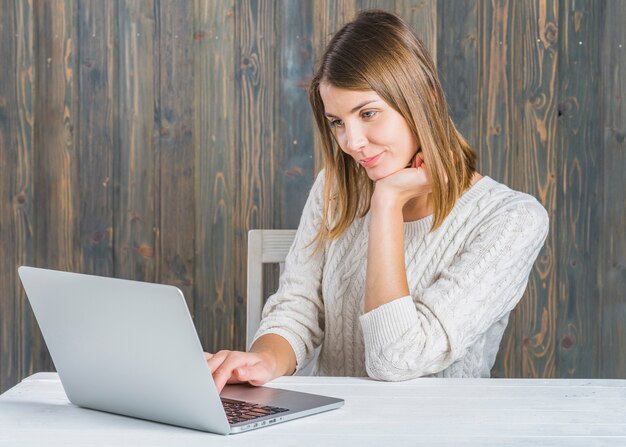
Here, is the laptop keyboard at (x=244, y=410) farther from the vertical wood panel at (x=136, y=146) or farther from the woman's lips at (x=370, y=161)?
the vertical wood panel at (x=136, y=146)

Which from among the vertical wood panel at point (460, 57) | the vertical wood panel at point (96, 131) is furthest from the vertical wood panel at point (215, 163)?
the vertical wood panel at point (460, 57)

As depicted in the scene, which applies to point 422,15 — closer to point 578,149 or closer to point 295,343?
point 578,149

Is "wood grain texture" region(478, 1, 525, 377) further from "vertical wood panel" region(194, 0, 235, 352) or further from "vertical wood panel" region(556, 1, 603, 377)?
"vertical wood panel" region(194, 0, 235, 352)

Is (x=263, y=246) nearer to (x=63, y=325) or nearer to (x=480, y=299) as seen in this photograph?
(x=480, y=299)

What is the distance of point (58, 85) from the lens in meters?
2.29

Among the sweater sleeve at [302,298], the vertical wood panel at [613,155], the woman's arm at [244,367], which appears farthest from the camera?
the vertical wood panel at [613,155]

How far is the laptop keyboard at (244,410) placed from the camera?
0.95 m

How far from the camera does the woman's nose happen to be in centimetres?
144

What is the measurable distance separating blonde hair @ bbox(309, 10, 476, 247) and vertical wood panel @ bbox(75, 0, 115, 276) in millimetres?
917

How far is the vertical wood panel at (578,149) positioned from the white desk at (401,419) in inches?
43.4

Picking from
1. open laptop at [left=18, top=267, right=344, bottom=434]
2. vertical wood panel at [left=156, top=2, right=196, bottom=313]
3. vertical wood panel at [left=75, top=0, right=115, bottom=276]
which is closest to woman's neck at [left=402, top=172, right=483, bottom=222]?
open laptop at [left=18, top=267, right=344, bottom=434]

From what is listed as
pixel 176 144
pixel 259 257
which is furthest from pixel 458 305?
pixel 176 144

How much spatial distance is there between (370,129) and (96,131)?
1.11m

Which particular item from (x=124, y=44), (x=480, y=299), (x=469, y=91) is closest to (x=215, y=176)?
(x=124, y=44)
